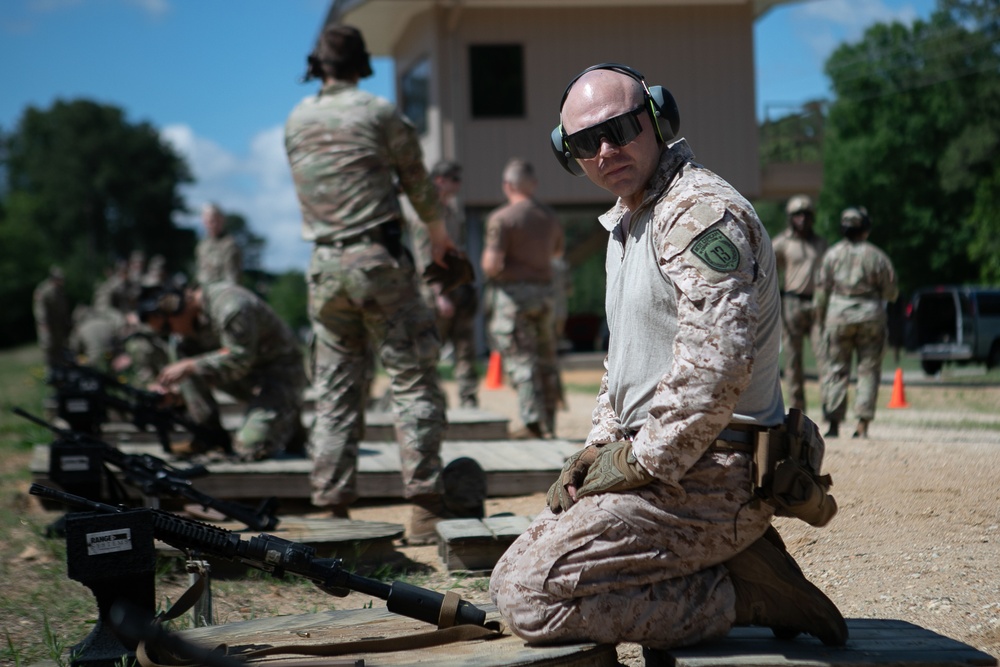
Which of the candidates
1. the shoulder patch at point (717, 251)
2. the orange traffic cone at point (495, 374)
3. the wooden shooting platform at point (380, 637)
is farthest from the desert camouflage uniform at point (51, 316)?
the shoulder patch at point (717, 251)

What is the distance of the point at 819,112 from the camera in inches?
916

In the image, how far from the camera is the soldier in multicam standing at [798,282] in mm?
11586

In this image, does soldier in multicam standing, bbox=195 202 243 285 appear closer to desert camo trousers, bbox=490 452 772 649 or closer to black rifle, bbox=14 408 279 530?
black rifle, bbox=14 408 279 530

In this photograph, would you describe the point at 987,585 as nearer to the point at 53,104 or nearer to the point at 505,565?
the point at 505,565

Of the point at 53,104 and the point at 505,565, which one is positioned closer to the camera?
the point at 505,565

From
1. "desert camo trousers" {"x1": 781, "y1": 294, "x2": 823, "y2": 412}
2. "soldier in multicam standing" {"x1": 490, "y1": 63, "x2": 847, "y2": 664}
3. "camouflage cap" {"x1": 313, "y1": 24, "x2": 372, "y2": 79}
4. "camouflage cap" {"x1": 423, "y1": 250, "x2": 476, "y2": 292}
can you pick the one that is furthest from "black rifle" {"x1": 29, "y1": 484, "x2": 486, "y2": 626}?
"desert camo trousers" {"x1": 781, "y1": 294, "x2": 823, "y2": 412}

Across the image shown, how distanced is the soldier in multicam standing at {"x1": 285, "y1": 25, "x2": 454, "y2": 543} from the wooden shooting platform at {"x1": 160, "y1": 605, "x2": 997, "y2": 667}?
225 centimetres

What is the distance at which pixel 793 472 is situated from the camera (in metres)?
3.05

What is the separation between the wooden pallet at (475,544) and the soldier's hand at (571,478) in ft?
6.11

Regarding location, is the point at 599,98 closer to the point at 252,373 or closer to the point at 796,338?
the point at 252,373

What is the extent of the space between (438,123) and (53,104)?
6945 cm

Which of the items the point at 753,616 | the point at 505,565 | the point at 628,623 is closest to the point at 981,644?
the point at 753,616

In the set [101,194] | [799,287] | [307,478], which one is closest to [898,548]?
[307,478]

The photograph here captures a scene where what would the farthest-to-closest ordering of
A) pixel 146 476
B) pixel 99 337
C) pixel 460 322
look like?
pixel 99 337 < pixel 460 322 < pixel 146 476
